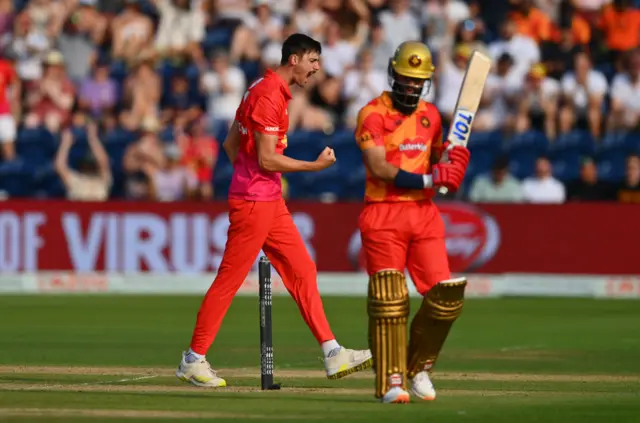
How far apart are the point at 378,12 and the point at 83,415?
45.9 feet

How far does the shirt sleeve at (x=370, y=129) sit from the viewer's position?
8.55m

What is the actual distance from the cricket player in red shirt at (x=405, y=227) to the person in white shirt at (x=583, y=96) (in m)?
10.7

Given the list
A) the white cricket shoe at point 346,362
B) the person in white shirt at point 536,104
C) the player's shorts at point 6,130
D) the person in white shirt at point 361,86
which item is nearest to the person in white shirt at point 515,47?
the person in white shirt at point 536,104

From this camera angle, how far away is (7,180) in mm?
20625

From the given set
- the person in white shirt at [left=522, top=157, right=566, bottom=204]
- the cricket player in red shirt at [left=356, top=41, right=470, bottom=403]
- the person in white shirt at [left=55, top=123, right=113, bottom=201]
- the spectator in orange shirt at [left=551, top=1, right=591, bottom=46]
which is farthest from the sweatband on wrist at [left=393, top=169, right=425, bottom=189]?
the spectator in orange shirt at [left=551, top=1, right=591, bottom=46]

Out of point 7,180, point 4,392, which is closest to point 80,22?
point 7,180

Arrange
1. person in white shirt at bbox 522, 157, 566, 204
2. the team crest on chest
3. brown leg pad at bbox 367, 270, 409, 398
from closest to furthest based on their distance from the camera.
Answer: brown leg pad at bbox 367, 270, 409, 398 < the team crest on chest < person in white shirt at bbox 522, 157, 566, 204

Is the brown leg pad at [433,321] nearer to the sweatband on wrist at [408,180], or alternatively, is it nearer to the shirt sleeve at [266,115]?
the sweatband on wrist at [408,180]

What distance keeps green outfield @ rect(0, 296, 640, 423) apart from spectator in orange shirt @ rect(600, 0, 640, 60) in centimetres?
409

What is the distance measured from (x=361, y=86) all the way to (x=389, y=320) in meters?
11.8

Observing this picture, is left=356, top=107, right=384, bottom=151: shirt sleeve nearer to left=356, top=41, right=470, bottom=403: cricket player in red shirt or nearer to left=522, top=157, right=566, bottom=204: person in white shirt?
left=356, top=41, right=470, bottom=403: cricket player in red shirt

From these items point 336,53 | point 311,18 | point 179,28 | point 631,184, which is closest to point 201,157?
point 336,53

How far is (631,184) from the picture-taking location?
1841 centimetres

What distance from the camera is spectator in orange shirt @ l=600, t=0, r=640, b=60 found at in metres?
20.2
